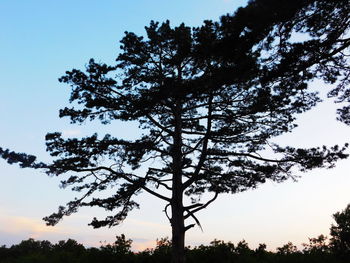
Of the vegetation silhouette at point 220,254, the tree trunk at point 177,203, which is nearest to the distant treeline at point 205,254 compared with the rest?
the vegetation silhouette at point 220,254

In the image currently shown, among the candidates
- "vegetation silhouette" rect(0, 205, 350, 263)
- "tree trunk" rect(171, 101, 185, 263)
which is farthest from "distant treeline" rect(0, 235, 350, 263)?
"tree trunk" rect(171, 101, 185, 263)

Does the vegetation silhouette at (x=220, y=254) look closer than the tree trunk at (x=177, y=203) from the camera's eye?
No

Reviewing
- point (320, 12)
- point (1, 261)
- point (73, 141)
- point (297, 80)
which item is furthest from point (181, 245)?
point (1, 261)

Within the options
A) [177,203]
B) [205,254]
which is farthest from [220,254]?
[177,203]

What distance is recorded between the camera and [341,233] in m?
14.8

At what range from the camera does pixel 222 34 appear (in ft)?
32.1

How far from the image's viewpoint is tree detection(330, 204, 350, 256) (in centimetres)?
1462

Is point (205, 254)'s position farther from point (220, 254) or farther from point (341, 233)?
point (341, 233)

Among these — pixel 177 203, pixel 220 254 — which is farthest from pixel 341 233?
pixel 177 203

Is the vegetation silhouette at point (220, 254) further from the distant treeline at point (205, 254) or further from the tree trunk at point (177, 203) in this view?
the tree trunk at point (177, 203)

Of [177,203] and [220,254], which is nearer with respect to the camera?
[177,203]

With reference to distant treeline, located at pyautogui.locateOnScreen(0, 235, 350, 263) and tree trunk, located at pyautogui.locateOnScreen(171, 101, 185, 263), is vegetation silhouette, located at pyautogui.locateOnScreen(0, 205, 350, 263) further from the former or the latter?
tree trunk, located at pyautogui.locateOnScreen(171, 101, 185, 263)

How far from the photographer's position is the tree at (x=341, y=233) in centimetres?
1462

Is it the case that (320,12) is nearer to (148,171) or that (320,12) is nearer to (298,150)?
(298,150)
